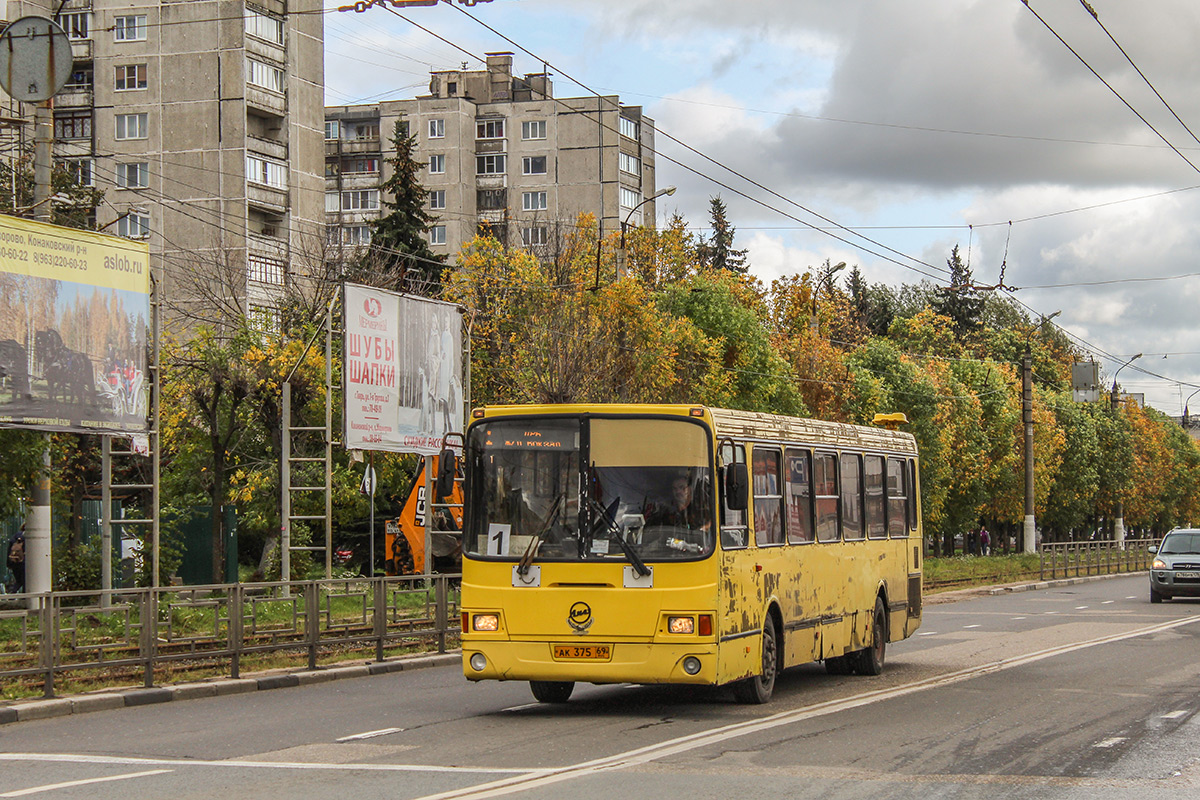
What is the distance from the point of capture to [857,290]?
355ft

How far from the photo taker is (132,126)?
6319 cm

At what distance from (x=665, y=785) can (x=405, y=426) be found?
16.6 metres

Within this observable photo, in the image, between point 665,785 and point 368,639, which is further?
point 368,639

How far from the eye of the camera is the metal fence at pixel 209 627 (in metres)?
14.9

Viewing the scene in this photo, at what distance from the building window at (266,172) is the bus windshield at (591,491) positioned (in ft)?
171

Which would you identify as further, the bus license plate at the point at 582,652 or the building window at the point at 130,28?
the building window at the point at 130,28

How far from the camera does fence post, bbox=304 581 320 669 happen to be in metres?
18.5

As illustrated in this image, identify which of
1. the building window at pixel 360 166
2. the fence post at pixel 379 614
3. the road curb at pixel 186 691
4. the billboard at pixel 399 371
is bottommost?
the road curb at pixel 186 691

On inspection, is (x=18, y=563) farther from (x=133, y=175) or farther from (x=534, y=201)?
(x=534, y=201)

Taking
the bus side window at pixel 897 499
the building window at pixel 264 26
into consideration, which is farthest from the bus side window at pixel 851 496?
the building window at pixel 264 26

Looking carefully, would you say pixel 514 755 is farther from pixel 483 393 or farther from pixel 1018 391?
pixel 1018 391

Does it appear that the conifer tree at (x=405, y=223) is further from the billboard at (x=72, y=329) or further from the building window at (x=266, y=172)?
the billboard at (x=72, y=329)

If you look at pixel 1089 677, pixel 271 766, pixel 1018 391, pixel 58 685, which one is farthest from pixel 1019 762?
pixel 1018 391

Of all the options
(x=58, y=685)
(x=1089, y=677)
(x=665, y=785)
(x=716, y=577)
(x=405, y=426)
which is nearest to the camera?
(x=665, y=785)
